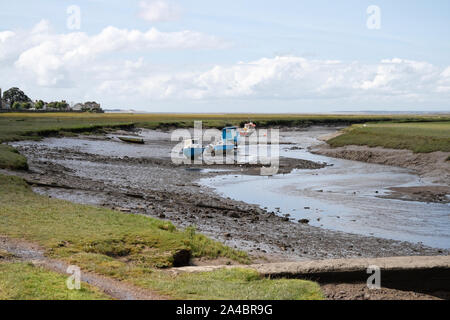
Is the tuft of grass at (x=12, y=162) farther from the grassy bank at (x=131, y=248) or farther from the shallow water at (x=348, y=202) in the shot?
the shallow water at (x=348, y=202)

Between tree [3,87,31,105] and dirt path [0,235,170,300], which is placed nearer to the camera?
dirt path [0,235,170,300]

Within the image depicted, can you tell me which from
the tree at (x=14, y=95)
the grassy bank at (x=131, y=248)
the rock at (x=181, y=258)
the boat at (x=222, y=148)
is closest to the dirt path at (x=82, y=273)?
the grassy bank at (x=131, y=248)

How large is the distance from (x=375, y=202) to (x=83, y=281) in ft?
68.3

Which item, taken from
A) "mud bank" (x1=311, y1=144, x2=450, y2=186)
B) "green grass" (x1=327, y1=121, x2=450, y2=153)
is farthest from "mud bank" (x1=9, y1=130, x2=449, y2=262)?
"green grass" (x1=327, y1=121, x2=450, y2=153)

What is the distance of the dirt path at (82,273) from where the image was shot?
9547 mm

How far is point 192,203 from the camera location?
2472 centimetres

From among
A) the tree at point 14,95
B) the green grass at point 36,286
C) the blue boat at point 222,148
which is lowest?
the blue boat at point 222,148

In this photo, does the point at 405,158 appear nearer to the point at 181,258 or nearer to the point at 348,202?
the point at 348,202

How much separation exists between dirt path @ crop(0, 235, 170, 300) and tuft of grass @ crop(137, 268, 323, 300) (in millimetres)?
407

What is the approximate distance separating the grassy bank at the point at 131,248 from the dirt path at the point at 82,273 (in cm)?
23

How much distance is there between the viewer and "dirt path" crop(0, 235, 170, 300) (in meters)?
9.55

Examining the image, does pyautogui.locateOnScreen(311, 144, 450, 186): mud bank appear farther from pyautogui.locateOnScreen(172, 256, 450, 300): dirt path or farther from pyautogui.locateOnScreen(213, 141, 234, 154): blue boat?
Result: pyautogui.locateOnScreen(172, 256, 450, 300): dirt path

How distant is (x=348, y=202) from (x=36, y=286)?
20883 mm

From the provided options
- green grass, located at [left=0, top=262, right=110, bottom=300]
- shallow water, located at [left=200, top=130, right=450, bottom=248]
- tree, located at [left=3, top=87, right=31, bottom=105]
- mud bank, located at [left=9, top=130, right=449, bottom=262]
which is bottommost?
shallow water, located at [left=200, top=130, right=450, bottom=248]
